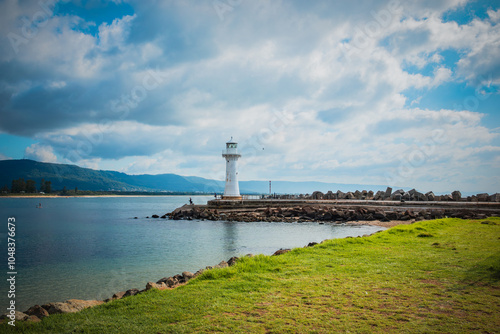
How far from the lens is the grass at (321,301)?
4.88 metres

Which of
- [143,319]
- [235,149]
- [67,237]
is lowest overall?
[67,237]

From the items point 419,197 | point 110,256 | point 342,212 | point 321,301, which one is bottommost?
point 110,256

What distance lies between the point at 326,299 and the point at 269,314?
52.0 inches

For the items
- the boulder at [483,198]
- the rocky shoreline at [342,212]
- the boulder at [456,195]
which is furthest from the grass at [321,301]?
the boulder at [456,195]

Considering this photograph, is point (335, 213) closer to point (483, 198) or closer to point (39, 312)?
point (483, 198)

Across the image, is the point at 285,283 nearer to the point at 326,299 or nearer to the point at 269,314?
the point at 326,299

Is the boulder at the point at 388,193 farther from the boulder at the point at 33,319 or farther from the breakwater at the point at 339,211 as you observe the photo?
the boulder at the point at 33,319

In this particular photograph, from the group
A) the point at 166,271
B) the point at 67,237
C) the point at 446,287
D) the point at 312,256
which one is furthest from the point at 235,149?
the point at 446,287

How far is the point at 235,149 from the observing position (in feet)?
162

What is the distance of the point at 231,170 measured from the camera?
1935 inches

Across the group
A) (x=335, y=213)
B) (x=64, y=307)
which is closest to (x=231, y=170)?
(x=335, y=213)

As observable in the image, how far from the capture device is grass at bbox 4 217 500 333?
192 inches

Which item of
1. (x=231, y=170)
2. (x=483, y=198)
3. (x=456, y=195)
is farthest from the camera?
(x=231, y=170)

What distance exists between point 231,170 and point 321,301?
143 ft
